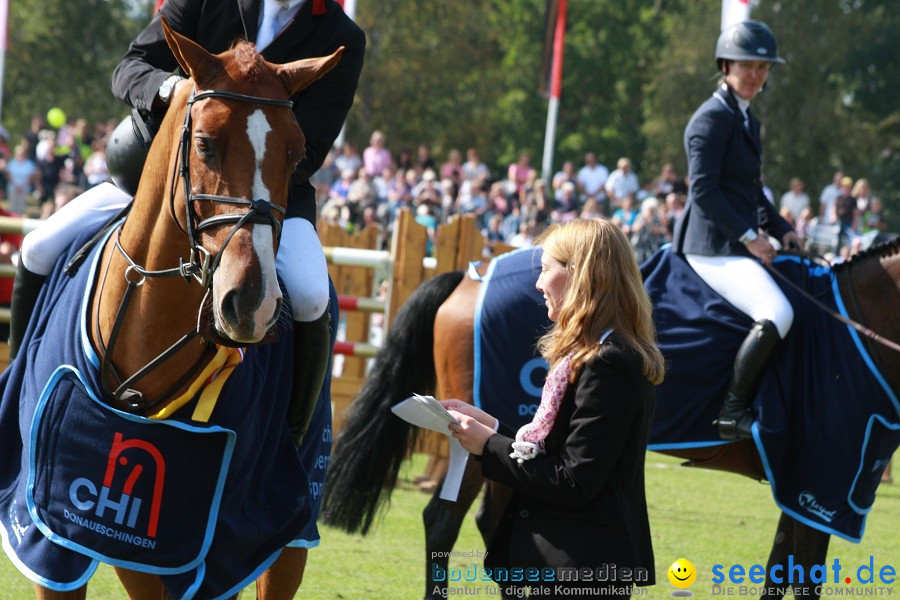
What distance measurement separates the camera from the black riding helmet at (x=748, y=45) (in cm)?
627

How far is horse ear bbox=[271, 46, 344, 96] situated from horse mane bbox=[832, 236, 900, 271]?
358 centimetres

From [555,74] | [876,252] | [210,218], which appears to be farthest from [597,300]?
[555,74]

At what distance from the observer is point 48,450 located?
3.56 metres

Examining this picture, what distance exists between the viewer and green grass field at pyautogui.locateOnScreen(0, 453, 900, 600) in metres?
5.87

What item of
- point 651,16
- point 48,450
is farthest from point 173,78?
point 651,16

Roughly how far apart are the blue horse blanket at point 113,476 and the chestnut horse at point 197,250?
0.06ft

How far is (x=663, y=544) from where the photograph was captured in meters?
7.13

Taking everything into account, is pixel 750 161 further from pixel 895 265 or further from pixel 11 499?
pixel 11 499

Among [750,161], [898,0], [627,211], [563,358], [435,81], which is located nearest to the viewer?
[563,358]

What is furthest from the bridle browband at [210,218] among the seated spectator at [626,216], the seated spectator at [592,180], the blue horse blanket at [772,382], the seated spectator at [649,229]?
the seated spectator at [592,180]

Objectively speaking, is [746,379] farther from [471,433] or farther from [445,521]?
[471,433]

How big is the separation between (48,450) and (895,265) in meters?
4.27

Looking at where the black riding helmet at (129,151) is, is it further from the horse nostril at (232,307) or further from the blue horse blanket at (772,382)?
the blue horse blanket at (772,382)

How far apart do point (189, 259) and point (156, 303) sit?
0.19 metres
